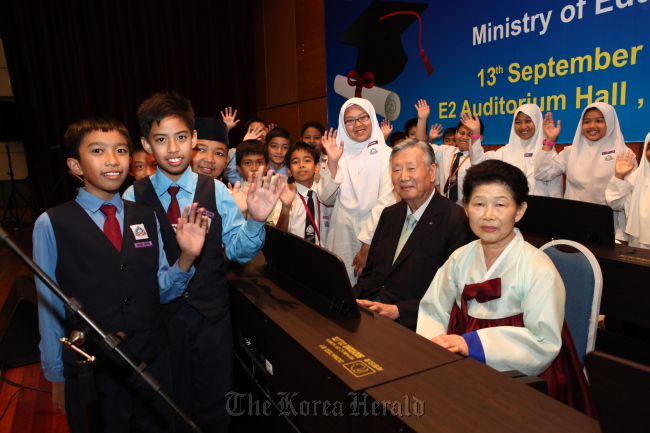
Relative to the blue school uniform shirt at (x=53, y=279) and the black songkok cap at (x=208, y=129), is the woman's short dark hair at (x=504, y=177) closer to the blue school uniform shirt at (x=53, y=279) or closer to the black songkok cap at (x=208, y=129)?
the blue school uniform shirt at (x=53, y=279)

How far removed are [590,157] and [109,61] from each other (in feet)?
26.8

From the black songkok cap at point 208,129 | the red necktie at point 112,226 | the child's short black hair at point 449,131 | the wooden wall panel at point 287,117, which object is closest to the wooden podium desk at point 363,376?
the red necktie at point 112,226

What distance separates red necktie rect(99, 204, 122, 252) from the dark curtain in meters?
7.25

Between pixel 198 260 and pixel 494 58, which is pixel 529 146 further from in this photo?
pixel 198 260

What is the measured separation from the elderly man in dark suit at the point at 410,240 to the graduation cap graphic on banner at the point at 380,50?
395 centimetres

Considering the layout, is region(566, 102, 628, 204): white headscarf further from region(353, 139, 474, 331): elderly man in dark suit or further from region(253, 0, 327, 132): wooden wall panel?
region(253, 0, 327, 132): wooden wall panel

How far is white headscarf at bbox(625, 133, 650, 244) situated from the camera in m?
3.36

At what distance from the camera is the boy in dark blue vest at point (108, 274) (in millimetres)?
1449

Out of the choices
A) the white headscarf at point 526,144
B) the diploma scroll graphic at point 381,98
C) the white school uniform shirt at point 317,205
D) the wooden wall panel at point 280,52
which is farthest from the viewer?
the wooden wall panel at point 280,52

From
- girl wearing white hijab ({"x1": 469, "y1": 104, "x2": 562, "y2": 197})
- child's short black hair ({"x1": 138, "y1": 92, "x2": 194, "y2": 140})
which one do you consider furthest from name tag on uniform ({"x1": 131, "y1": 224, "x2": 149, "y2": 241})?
girl wearing white hijab ({"x1": 469, "y1": 104, "x2": 562, "y2": 197})

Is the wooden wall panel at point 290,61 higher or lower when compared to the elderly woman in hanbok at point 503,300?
higher

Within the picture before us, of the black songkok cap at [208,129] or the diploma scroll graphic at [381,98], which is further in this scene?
the diploma scroll graphic at [381,98]

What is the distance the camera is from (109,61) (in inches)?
321

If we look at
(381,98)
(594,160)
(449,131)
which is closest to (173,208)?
(594,160)
